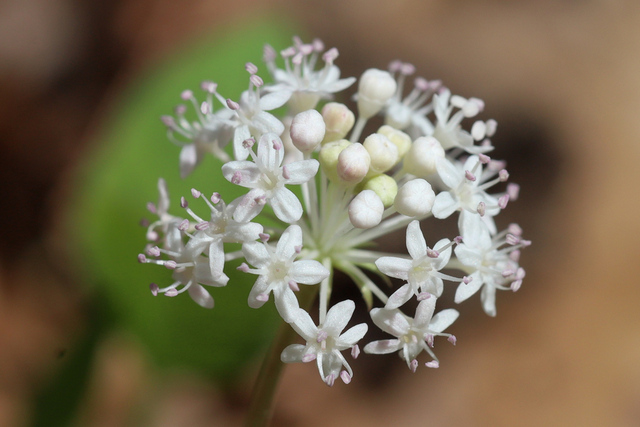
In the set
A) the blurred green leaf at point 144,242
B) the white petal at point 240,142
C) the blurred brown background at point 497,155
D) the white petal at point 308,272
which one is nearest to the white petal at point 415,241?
the white petal at point 308,272

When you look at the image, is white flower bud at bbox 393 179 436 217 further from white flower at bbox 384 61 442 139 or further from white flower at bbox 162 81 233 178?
white flower at bbox 162 81 233 178

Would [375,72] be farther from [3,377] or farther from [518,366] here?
[3,377]

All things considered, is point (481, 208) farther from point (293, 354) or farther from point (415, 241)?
point (293, 354)

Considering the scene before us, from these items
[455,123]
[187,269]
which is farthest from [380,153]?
[187,269]

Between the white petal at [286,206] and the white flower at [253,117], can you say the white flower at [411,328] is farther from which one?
the white flower at [253,117]

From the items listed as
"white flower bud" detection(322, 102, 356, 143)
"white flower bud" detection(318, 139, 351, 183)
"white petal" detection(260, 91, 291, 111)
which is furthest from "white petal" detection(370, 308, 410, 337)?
"white petal" detection(260, 91, 291, 111)
